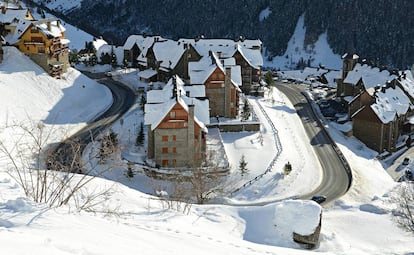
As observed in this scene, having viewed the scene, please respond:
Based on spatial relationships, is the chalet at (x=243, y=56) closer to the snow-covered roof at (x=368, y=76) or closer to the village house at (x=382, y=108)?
the village house at (x=382, y=108)

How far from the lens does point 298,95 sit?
75750 millimetres

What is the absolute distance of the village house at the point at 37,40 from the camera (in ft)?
189

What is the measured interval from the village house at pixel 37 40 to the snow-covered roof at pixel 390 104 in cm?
3800

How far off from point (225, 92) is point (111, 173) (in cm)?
1917

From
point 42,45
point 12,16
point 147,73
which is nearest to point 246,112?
point 147,73

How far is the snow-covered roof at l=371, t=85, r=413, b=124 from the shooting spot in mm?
57878

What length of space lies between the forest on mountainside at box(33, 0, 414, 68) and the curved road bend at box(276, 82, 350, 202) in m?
81.2

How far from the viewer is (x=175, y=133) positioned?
4134cm

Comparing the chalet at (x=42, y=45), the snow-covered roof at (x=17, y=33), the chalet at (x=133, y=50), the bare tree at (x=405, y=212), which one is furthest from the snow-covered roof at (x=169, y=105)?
the chalet at (x=133, y=50)

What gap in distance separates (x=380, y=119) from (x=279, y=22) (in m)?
121

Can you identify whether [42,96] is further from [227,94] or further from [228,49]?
[228,49]

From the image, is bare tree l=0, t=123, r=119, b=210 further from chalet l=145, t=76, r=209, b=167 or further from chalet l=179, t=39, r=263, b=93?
chalet l=179, t=39, r=263, b=93

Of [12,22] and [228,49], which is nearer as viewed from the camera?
[12,22]

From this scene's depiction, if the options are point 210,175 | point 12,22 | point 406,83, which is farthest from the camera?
point 406,83
